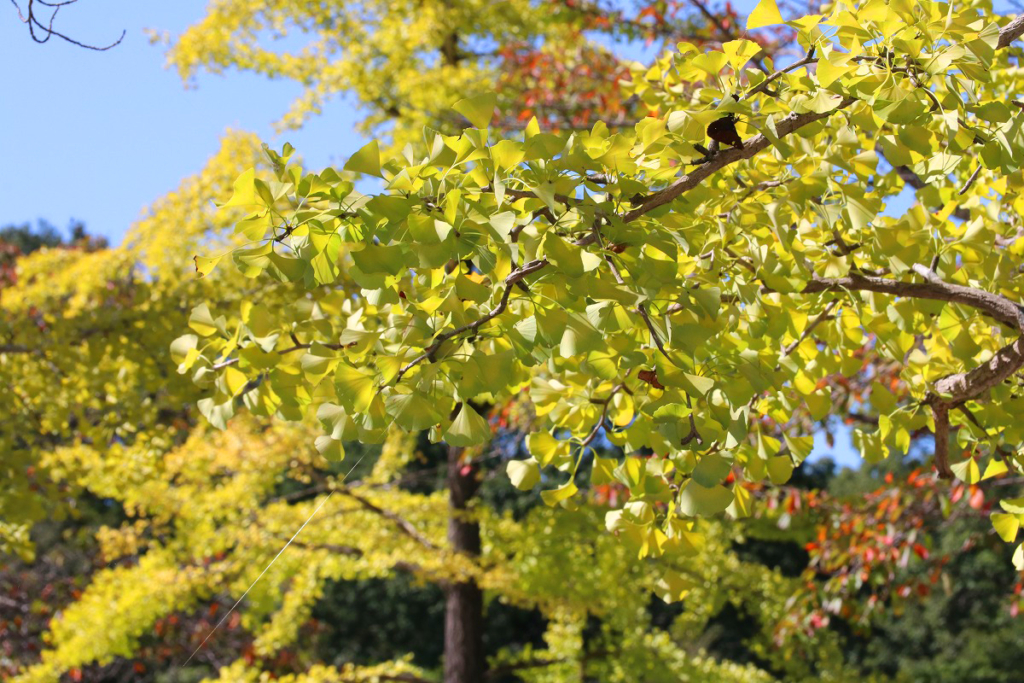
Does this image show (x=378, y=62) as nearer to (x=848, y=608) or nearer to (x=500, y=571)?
(x=500, y=571)

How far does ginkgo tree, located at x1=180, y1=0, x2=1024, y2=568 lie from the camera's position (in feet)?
3.34

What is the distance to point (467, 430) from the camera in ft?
3.64

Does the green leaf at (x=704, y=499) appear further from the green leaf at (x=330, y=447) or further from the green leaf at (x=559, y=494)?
the green leaf at (x=330, y=447)

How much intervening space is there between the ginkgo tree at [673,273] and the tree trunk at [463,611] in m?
4.56

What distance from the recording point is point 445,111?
18.6ft

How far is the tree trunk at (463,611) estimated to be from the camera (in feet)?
19.9

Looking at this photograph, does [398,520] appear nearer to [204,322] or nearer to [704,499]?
[204,322]

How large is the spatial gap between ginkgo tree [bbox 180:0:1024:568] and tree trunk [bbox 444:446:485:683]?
4556mm

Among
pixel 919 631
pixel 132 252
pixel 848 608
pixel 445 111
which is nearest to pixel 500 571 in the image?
pixel 848 608

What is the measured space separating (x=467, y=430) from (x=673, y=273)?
0.33m

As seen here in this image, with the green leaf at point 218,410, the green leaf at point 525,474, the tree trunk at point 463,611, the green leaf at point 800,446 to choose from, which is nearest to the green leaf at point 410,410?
the green leaf at point 525,474

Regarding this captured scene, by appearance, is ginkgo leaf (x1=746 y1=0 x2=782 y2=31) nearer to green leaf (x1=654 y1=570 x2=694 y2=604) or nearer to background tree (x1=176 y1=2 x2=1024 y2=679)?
background tree (x1=176 y1=2 x2=1024 y2=679)

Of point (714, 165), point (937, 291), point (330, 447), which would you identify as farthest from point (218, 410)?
point (937, 291)

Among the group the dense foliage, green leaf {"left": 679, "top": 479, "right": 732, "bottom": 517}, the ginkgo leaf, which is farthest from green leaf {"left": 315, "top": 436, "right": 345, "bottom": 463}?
the ginkgo leaf
